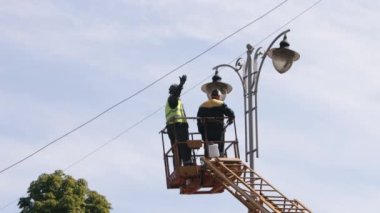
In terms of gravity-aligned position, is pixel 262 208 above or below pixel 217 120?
below

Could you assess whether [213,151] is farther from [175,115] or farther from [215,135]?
[175,115]

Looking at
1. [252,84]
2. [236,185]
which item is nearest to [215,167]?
[236,185]

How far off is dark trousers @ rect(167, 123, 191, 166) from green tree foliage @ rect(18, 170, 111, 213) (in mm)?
19941

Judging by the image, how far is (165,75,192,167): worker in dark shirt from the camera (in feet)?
65.8

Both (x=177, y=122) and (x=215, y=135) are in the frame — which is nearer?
(x=177, y=122)

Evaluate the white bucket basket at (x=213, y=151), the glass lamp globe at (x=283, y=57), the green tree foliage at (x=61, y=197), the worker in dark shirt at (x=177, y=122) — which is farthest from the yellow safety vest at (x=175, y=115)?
the green tree foliage at (x=61, y=197)

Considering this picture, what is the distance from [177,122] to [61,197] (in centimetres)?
2083

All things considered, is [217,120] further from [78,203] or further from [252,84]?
[78,203]

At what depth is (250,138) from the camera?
18719 mm

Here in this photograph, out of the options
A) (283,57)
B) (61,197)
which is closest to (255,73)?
(283,57)

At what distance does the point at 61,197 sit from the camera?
4006 cm

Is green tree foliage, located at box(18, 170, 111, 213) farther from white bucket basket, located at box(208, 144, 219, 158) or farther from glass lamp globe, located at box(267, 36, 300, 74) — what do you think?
glass lamp globe, located at box(267, 36, 300, 74)

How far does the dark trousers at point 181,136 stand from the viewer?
65.8ft

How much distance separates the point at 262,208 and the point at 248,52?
10.5 feet
